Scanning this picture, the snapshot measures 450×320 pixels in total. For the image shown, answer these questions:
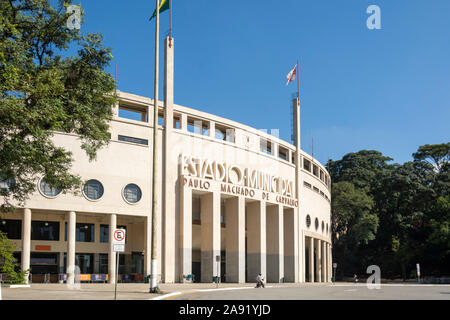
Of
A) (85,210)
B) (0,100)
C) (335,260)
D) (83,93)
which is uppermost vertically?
(83,93)

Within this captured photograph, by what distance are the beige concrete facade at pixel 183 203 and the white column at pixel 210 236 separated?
9cm

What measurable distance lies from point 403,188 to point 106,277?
5446cm

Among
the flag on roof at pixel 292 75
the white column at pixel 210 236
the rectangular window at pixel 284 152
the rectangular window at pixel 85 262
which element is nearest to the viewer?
the rectangular window at pixel 85 262

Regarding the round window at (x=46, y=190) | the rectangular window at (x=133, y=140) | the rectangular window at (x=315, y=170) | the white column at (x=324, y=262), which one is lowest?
the white column at (x=324, y=262)

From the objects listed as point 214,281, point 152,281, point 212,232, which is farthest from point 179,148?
point 152,281

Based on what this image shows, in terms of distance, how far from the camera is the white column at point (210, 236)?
163 feet

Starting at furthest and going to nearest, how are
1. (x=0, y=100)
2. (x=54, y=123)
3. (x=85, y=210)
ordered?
1. (x=85, y=210)
2. (x=54, y=123)
3. (x=0, y=100)

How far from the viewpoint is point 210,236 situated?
5012cm

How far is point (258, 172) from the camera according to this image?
55.6 metres

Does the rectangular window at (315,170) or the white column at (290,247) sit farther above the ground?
the rectangular window at (315,170)

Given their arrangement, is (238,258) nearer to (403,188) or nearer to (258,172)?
(258,172)

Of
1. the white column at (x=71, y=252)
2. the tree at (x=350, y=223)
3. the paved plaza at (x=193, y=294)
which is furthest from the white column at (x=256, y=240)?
the tree at (x=350, y=223)

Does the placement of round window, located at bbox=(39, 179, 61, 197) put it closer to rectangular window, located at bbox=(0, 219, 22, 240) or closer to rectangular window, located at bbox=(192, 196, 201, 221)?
rectangular window, located at bbox=(0, 219, 22, 240)

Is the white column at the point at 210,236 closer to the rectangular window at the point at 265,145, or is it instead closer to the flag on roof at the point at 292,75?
the rectangular window at the point at 265,145
